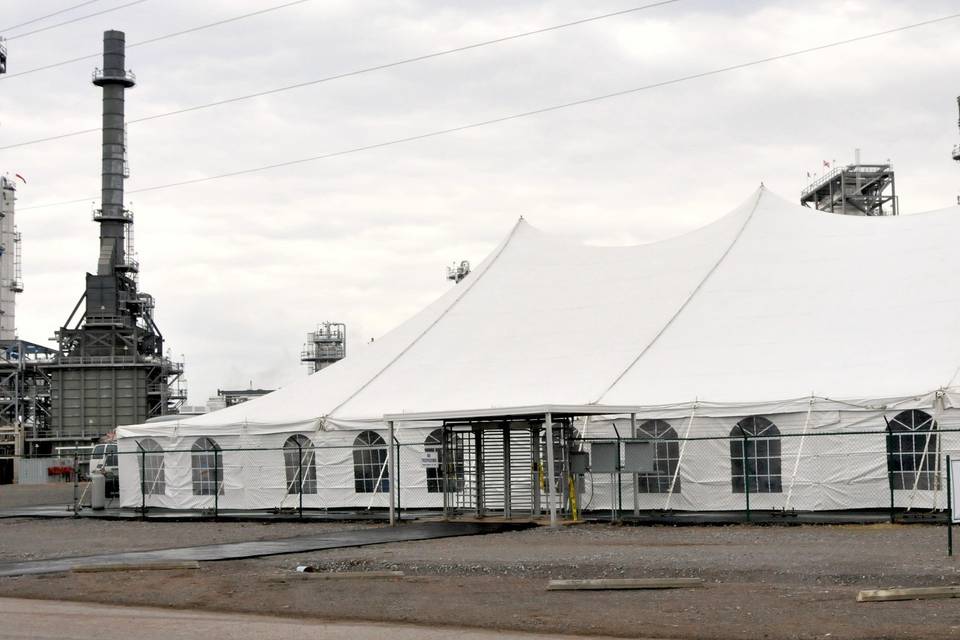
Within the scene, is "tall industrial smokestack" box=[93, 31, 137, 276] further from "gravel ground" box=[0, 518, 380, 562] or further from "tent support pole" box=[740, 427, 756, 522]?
"tent support pole" box=[740, 427, 756, 522]

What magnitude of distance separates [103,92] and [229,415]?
52.4 meters

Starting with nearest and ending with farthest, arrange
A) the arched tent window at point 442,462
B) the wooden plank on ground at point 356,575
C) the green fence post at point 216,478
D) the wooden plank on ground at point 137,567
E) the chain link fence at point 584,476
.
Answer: the wooden plank on ground at point 356,575 < the wooden plank on ground at point 137,567 < the chain link fence at point 584,476 < the arched tent window at point 442,462 < the green fence post at point 216,478

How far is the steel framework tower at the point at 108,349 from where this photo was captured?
7600cm

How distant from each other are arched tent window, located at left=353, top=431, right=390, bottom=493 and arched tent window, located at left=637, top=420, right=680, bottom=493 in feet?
18.4

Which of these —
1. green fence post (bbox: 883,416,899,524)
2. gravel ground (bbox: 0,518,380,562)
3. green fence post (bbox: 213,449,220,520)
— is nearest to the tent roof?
green fence post (bbox: 213,449,220,520)

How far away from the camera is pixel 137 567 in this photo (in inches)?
590

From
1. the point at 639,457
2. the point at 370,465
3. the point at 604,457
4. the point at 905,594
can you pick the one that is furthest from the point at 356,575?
the point at 370,465

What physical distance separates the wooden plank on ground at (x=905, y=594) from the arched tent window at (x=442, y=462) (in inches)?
509

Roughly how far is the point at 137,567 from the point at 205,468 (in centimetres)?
1329

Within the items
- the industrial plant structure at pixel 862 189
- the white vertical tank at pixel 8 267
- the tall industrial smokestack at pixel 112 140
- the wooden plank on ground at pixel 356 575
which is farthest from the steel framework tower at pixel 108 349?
the wooden plank on ground at pixel 356 575

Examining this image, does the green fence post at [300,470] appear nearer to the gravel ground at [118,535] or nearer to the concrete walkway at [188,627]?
the gravel ground at [118,535]

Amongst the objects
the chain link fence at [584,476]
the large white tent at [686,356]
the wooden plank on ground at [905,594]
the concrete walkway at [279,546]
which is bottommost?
the concrete walkway at [279,546]

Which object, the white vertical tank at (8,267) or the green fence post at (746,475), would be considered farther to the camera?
the white vertical tank at (8,267)

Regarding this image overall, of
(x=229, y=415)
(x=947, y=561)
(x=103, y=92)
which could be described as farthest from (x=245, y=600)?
(x=103, y=92)
